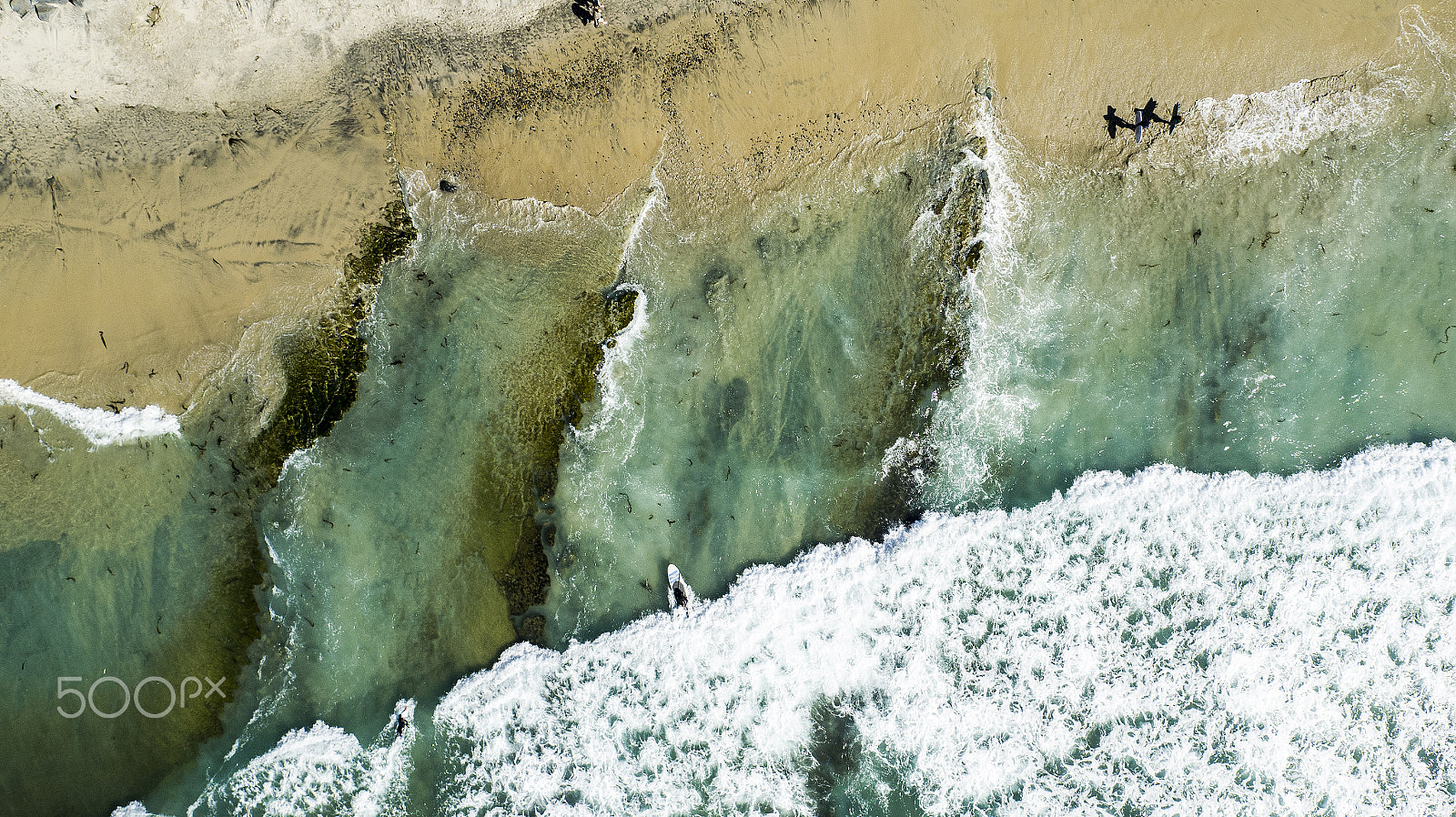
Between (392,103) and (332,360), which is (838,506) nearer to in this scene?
(332,360)

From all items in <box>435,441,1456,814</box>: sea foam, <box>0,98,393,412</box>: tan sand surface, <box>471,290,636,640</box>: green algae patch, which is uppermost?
<box>0,98,393,412</box>: tan sand surface

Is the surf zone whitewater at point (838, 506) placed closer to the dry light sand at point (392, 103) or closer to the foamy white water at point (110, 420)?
the foamy white water at point (110, 420)

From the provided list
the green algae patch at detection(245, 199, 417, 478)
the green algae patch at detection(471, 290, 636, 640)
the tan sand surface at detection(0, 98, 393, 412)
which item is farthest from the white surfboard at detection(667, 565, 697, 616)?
the tan sand surface at detection(0, 98, 393, 412)

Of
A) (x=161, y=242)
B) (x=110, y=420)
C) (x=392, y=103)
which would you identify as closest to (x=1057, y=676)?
(x=392, y=103)

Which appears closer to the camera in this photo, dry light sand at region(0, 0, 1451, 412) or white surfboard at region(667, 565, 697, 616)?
dry light sand at region(0, 0, 1451, 412)

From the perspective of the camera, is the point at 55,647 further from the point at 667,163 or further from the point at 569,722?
the point at 667,163

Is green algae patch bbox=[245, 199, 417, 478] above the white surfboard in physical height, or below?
above

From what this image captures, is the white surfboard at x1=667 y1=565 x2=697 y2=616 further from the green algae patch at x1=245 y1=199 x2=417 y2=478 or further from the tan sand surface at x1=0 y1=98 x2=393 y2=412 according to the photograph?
the tan sand surface at x1=0 y1=98 x2=393 y2=412

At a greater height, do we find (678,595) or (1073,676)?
(678,595)
